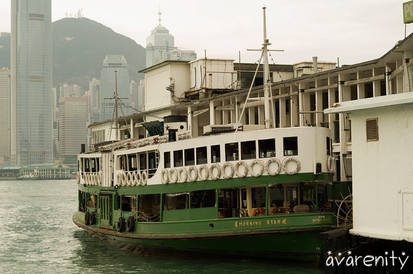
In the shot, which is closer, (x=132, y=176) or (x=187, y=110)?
(x=132, y=176)

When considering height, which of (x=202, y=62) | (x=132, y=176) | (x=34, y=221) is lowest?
(x=34, y=221)

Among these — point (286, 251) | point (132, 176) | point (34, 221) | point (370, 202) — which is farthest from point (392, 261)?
point (34, 221)

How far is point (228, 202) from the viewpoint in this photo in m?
25.7

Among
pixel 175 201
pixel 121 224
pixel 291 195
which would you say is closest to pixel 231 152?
pixel 291 195

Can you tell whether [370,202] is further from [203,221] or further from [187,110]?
[187,110]

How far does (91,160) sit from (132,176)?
624cm

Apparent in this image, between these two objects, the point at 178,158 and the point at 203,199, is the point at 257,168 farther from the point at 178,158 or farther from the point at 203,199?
the point at 178,158

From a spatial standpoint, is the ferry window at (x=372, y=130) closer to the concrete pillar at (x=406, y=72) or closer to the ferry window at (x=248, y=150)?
the concrete pillar at (x=406, y=72)

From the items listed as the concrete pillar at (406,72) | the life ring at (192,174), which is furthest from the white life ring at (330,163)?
A: the life ring at (192,174)

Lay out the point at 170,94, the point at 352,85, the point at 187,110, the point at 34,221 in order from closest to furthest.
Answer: the point at 352,85 < the point at 187,110 < the point at 170,94 < the point at 34,221

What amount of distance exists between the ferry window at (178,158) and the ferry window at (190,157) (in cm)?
34

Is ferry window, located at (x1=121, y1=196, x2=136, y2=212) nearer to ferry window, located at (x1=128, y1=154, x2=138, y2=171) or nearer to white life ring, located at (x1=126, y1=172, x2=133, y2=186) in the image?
white life ring, located at (x1=126, y1=172, x2=133, y2=186)

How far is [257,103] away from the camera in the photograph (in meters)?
33.0

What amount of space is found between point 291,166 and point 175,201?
6.79m
